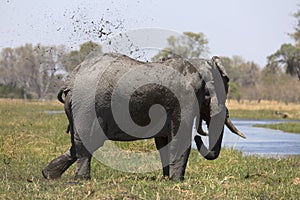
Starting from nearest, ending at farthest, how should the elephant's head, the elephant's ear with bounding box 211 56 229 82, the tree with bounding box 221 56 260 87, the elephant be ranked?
the elephant → the elephant's head → the elephant's ear with bounding box 211 56 229 82 → the tree with bounding box 221 56 260 87

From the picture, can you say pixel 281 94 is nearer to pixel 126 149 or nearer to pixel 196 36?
pixel 196 36

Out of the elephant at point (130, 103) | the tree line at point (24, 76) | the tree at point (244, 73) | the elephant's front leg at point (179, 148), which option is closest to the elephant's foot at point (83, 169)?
the elephant at point (130, 103)

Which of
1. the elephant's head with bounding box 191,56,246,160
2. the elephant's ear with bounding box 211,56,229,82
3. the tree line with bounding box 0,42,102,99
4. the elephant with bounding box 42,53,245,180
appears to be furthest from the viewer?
the tree line with bounding box 0,42,102,99

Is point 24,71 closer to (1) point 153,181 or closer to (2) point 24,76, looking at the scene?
(2) point 24,76

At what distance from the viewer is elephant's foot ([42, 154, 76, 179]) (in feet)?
23.7

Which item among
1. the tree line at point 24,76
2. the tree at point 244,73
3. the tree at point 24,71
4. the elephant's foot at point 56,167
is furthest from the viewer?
the tree at point 244,73

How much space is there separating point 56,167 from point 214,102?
80.6 inches

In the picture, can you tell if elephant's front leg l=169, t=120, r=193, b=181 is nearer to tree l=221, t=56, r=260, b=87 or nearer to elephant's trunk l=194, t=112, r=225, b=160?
elephant's trunk l=194, t=112, r=225, b=160

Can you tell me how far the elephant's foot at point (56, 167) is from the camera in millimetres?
7219

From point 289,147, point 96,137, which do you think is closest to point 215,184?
point 96,137

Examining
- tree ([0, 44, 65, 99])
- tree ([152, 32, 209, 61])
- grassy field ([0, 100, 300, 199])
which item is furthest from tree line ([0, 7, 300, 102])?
grassy field ([0, 100, 300, 199])

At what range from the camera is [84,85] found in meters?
6.86

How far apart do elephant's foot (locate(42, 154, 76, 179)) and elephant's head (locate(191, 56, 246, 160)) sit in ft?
5.31

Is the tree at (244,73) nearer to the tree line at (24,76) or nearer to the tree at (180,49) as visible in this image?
the tree line at (24,76)
